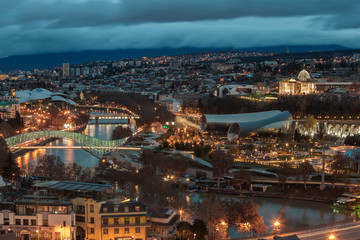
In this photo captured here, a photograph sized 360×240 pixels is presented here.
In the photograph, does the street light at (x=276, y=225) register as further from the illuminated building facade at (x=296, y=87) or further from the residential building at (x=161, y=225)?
the illuminated building facade at (x=296, y=87)

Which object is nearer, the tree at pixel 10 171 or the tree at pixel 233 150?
the tree at pixel 10 171

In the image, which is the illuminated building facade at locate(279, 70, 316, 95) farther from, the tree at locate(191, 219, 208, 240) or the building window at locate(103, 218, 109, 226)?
the building window at locate(103, 218, 109, 226)

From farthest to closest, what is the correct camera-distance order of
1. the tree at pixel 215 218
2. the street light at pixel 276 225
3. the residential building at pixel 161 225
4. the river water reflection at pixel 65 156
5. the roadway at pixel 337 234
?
the river water reflection at pixel 65 156 < the street light at pixel 276 225 < the tree at pixel 215 218 < the roadway at pixel 337 234 < the residential building at pixel 161 225

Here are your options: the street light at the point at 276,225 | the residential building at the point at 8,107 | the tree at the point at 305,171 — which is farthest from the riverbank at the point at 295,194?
the residential building at the point at 8,107

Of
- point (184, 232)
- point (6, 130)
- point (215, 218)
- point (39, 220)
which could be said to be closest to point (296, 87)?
point (6, 130)

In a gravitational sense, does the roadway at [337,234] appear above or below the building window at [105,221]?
below

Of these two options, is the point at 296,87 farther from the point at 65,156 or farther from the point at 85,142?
the point at 65,156

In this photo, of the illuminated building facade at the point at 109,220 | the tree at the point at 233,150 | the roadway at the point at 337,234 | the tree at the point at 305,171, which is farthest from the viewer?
the tree at the point at 233,150

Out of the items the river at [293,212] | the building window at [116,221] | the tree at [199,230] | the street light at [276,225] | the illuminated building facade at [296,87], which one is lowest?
the river at [293,212]

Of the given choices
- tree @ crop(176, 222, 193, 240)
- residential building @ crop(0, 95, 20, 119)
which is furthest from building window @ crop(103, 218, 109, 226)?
residential building @ crop(0, 95, 20, 119)
